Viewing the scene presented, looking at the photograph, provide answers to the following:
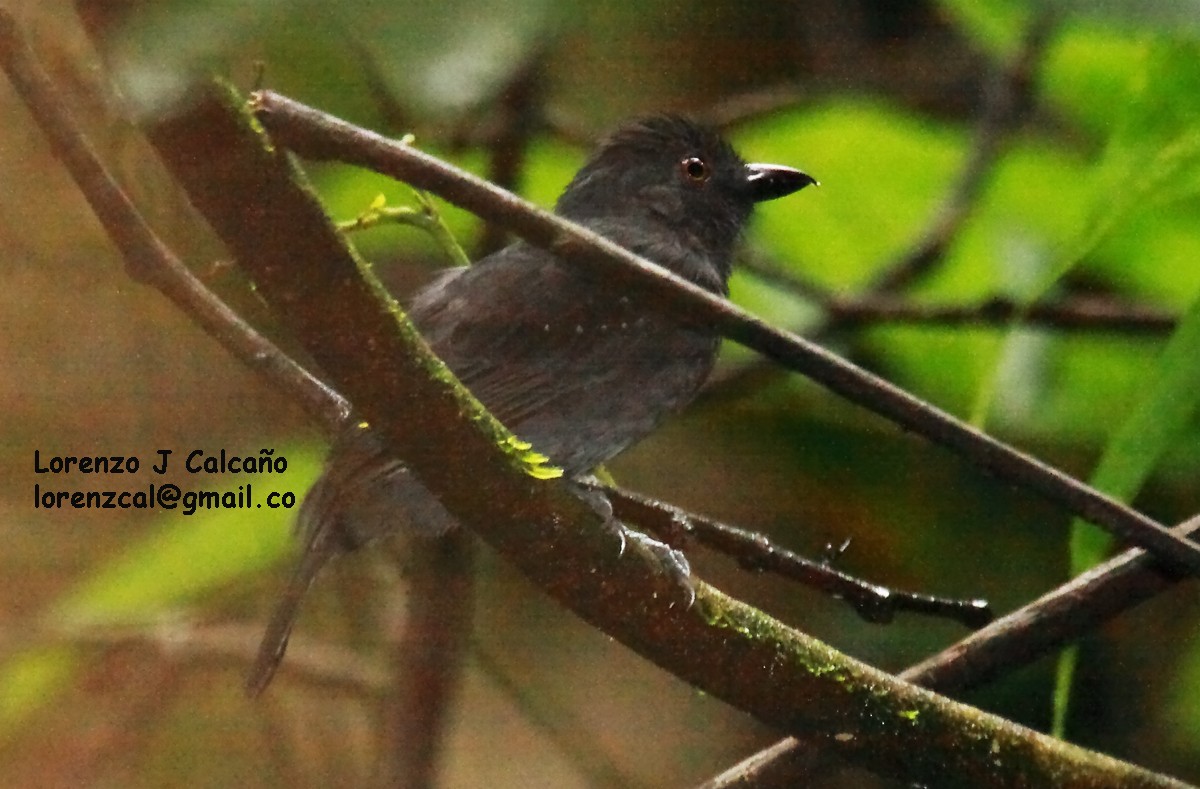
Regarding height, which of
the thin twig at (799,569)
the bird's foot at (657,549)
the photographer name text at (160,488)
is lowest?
the photographer name text at (160,488)

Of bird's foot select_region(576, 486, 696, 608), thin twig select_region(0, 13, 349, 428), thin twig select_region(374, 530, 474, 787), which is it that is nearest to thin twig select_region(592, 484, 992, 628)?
bird's foot select_region(576, 486, 696, 608)

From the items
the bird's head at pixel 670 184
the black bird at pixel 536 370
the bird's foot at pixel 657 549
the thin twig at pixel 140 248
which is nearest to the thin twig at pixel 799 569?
the bird's foot at pixel 657 549

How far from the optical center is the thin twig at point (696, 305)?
1057 mm

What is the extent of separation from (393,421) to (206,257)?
660 mm

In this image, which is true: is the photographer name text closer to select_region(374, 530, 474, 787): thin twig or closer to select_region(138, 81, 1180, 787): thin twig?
select_region(374, 530, 474, 787): thin twig

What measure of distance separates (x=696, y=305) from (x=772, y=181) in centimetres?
81

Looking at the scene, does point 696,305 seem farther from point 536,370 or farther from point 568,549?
point 536,370

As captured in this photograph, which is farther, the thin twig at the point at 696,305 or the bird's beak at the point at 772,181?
the bird's beak at the point at 772,181

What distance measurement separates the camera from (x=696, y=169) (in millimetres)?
2111

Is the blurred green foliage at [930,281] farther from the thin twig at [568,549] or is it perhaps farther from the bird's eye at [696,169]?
the thin twig at [568,549]

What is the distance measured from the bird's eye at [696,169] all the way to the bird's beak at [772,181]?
0.07m

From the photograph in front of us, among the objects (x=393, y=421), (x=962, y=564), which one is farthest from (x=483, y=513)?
(x=962, y=564)

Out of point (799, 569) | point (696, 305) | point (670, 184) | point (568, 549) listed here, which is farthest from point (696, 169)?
point (568, 549)

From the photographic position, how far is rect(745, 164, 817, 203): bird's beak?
2027 mm
